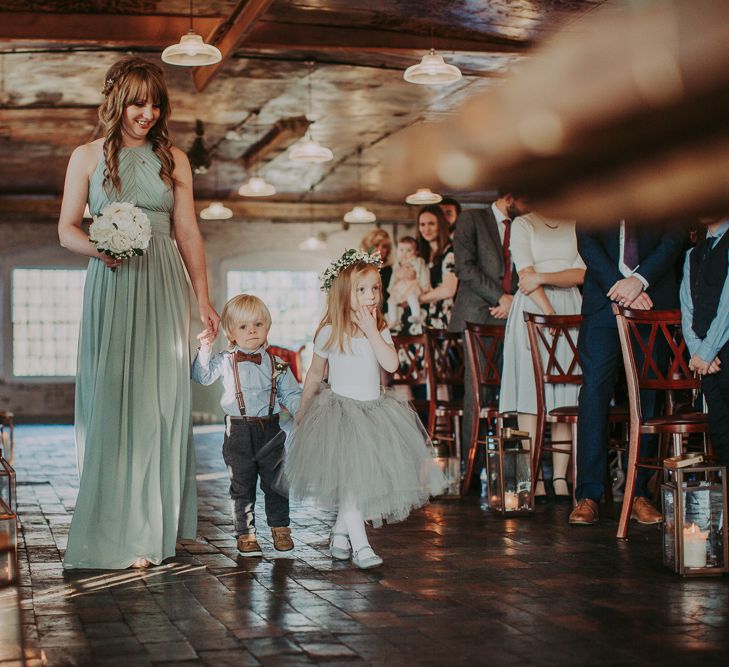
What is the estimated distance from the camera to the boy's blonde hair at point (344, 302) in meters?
3.97

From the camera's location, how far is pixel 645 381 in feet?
14.0

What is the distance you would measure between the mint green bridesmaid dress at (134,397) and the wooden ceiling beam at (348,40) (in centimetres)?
513

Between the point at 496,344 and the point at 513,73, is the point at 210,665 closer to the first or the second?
the point at 513,73

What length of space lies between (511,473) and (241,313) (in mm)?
1658

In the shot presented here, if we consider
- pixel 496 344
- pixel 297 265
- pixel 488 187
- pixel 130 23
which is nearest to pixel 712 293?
pixel 496 344

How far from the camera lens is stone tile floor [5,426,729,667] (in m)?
2.44

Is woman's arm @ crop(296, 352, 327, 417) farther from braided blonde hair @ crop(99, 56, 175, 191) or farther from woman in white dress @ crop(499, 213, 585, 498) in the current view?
woman in white dress @ crop(499, 213, 585, 498)

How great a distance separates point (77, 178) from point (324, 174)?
1304 centimetres

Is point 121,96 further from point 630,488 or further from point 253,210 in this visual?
point 253,210

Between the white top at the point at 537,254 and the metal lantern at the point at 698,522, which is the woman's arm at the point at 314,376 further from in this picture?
the white top at the point at 537,254

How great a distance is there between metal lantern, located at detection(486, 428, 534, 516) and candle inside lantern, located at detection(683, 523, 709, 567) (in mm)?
1585

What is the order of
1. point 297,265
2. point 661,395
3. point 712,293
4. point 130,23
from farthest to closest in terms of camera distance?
point 297,265, point 130,23, point 661,395, point 712,293

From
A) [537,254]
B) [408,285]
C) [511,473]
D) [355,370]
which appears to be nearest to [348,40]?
[408,285]

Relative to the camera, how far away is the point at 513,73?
503 millimetres
